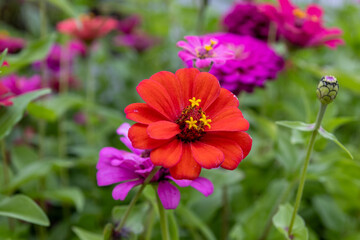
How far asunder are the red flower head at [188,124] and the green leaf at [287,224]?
0.15 metres

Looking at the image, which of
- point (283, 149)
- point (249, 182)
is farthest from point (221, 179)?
point (249, 182)

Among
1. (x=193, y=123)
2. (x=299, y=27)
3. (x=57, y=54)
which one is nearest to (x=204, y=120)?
(x=193, y=123)

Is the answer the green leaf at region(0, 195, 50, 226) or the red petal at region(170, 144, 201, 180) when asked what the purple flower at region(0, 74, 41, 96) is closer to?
the green leaf at region(0, 195, 50, 226)

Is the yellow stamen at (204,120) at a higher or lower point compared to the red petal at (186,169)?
higher

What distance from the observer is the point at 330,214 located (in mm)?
791

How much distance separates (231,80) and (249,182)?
1.18 ft

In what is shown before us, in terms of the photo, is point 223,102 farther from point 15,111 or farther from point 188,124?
point 15,111

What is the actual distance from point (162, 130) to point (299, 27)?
55 centimetres

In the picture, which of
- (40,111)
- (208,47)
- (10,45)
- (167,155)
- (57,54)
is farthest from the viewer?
(57,54)

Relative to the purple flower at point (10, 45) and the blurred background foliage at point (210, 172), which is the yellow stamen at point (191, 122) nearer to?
the blurred background foliage at point (210, 172)

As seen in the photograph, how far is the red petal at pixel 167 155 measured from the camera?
1.09 ft

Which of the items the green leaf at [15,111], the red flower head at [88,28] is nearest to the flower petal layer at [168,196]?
the green leaf at [15,111]

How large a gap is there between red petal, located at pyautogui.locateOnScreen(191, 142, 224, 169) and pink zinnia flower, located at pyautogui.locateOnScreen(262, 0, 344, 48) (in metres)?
0.46

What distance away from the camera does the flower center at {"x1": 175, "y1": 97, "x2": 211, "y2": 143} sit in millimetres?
380
